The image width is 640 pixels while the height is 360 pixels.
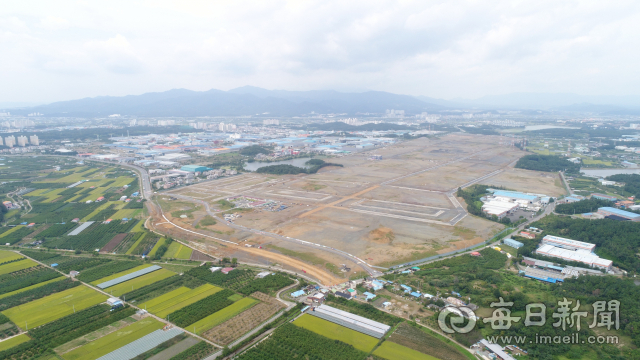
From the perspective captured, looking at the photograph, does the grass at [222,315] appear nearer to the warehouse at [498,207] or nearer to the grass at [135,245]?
the grass at [135,245]

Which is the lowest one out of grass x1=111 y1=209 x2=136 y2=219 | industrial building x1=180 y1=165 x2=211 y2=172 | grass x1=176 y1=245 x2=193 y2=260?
grass x1=176 y1=245 x2=193 y2=260

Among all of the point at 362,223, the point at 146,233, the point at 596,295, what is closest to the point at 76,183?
the point at 146,233

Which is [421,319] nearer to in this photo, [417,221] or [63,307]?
[417,221]

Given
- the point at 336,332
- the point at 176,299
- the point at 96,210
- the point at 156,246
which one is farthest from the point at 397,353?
the point at 96,210

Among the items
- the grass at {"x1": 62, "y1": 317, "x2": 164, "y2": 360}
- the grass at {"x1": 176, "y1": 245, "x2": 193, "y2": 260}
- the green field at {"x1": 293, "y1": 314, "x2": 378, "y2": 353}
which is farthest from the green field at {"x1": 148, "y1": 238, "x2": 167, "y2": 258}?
the green field at {"x1": 293, "y1": 314, "x2": 378, "y2": 353}

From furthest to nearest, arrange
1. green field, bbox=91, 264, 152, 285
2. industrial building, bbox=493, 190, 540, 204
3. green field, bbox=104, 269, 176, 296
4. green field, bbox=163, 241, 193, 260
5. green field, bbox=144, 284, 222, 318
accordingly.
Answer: industrial building, bbox=493, 190, 540, 204 → green field, bbox=163, 241, 193, 260 → green field, bbox=91, 264, 152, 285 → green field, bbox=104, 269, 176, 296 → green field, bbox=144, 284, 222, 318

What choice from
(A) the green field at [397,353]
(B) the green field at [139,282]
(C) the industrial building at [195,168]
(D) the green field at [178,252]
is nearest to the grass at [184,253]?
(D) the green field at [178,252]

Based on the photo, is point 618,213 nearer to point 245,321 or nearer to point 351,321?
point 351,321

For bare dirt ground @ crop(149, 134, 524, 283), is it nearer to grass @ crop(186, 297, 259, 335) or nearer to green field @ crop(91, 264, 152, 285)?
green field @ crop(91, 264, 152, 285)
